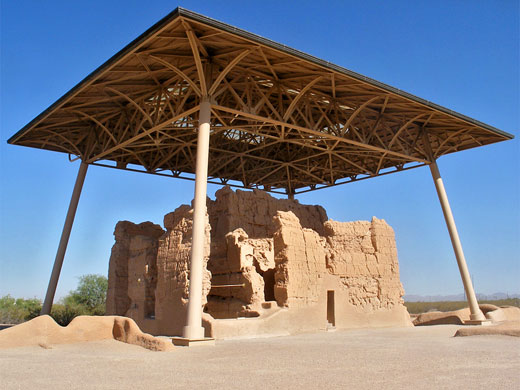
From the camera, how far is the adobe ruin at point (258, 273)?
53.2 feet

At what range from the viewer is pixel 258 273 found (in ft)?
58.3

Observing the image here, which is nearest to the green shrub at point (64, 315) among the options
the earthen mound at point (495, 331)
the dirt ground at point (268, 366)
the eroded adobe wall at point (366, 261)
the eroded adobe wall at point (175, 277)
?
the eroded adobe wall at point (175, 277)

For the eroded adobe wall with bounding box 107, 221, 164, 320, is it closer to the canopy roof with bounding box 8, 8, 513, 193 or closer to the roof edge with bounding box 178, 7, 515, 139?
the canopy roof with bounding box 8, 8, 513, 193

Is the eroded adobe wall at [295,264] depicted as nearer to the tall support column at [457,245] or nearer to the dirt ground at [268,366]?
the dirt ground at [268,366]

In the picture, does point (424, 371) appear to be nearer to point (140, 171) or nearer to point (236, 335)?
point (236, 335)

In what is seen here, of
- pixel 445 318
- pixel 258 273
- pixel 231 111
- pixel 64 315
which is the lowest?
pixel 445 318

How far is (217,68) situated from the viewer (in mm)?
16375

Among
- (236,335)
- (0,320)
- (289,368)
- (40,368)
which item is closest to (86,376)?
(40,368)

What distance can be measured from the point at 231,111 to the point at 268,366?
9.38 m

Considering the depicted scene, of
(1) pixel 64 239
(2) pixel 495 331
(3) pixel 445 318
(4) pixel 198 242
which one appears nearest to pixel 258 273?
(4) pixel 198 242

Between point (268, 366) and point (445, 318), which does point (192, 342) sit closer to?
point (268, 366)

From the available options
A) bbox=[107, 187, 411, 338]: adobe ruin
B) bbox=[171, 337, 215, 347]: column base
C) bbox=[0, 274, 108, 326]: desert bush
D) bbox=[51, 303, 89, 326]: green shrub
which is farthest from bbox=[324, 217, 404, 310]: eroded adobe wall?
bbox=[0, 274, 108, 326]: desert bush

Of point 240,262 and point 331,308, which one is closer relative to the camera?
point 240,262

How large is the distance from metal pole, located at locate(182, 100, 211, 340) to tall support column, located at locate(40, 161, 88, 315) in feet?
31.9
